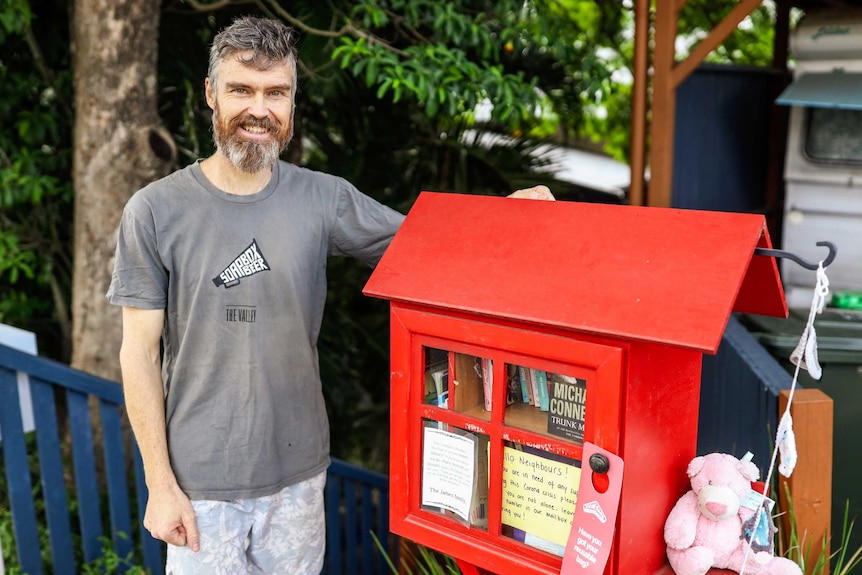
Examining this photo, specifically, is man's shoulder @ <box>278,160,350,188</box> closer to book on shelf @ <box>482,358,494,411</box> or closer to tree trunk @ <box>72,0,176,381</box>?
book on shelf @ <box>482,358,494,411</box>

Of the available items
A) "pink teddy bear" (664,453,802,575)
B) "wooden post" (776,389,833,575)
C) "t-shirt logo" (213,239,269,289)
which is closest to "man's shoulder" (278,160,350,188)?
"t-shirt logo" (213,239,269,289)

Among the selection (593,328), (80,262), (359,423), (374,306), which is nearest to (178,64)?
(80,262)

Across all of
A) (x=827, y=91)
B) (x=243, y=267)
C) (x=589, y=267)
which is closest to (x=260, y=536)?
(x=243, y=267)

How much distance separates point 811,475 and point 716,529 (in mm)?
741

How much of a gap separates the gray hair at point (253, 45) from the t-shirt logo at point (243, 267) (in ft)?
1.43

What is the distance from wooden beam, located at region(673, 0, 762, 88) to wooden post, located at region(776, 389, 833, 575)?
2.16m

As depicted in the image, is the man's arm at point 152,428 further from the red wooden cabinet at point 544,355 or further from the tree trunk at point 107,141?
the tree trunk at point 107,141

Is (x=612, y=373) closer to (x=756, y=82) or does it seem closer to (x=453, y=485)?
(x=453, y=485)

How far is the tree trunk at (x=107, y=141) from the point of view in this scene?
138 inches

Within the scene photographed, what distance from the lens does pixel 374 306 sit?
15.8 ft

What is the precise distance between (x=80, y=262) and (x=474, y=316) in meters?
2.51

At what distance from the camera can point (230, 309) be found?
2.16m

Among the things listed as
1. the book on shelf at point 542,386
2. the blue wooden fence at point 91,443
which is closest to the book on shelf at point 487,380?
the book on shelf at point 542,386

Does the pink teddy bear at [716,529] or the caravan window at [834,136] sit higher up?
the caravan window at [834,136]
